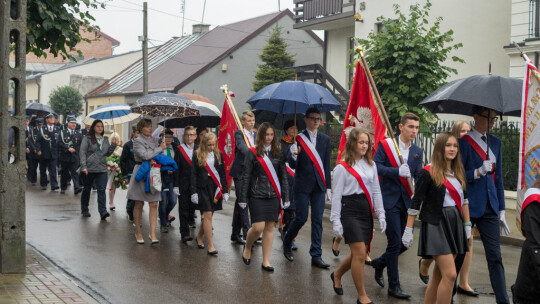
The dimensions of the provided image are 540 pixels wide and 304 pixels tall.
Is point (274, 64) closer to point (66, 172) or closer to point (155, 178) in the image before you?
point (66, 172)

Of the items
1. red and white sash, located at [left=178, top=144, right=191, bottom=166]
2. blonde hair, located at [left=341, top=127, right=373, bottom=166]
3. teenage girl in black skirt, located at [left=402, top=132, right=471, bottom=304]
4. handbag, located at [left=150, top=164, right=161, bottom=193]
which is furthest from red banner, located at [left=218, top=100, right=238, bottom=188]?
teenage girl in black skirt, located at [left=402, top=132, right=471, bottom=304]

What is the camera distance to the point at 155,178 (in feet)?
35.2

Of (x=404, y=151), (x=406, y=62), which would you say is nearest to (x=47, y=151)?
(x=406, y=62)

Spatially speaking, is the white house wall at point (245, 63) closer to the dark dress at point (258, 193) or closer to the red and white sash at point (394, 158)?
the dark dress at point (258, 193)

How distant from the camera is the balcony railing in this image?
2691cm

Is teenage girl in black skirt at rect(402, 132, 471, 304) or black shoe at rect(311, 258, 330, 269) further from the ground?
teenage girl in black skirt at rect(402, 132, 471, 304)

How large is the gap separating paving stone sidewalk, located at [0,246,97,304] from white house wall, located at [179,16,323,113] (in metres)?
31.7

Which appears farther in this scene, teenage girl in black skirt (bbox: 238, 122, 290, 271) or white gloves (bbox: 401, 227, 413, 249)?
teenage girl in black skirt (bbox: 238, 122, 290, 271)

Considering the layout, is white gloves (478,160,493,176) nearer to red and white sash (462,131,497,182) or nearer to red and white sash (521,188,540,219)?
red and white sash (462,131,497,182)

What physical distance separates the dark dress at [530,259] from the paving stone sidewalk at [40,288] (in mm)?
4217

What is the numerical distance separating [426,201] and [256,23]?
120 feet

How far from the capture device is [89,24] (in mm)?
10656

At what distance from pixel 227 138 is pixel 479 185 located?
Result: 4.93 meters

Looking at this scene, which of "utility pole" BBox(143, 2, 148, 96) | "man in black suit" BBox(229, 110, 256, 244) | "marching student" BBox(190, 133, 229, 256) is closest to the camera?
"marching student" BBox(190, 133, 229, 256)
